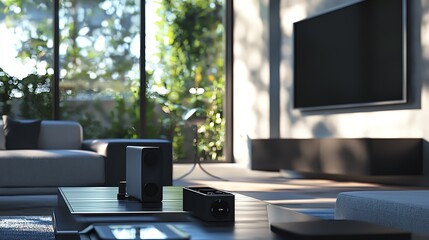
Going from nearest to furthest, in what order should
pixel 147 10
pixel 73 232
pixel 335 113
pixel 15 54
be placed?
pixel 73 232
pixel 335 113
pixel 15 54
pixel 147 10

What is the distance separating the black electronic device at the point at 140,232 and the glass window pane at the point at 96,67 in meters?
7.32

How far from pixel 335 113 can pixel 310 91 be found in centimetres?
49

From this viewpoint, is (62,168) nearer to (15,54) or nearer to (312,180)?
(312,180)

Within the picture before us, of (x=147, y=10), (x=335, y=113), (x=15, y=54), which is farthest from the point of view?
(x=147, y=10)

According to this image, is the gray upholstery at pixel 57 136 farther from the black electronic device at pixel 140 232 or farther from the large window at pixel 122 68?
the black electronic device at pixel 140 232

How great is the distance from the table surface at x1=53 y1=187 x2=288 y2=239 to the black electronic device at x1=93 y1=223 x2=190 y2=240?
10cm

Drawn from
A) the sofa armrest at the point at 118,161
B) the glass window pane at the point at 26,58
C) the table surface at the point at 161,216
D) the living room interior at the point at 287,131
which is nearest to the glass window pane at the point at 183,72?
the living room interior at the point at 287,131

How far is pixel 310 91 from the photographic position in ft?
25.4

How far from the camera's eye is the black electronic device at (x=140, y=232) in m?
1.56

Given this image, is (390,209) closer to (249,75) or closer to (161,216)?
(161,216)

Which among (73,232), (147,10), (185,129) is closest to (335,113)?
(185,129)

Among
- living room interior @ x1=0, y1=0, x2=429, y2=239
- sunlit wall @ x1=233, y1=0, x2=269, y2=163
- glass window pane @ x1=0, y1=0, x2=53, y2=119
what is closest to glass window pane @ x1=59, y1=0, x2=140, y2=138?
glass window pane @ x1=0, y1=0, x2=53, y2=119

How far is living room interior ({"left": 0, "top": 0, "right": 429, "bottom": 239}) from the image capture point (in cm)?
534

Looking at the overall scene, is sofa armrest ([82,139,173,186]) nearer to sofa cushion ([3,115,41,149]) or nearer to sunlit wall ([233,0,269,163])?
sofa cushion ([3,115,41,149])
